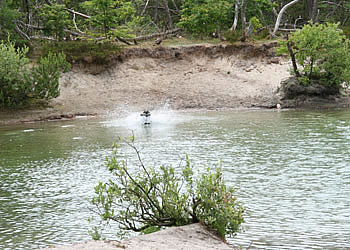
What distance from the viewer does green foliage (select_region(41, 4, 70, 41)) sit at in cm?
3172

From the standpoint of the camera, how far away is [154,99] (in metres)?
29.6

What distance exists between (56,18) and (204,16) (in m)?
9.68

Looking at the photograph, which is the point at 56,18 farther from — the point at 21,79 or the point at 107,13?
the point at 21,79

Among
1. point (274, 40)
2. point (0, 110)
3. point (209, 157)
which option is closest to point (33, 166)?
point (209, 157)

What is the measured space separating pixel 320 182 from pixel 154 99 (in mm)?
20252

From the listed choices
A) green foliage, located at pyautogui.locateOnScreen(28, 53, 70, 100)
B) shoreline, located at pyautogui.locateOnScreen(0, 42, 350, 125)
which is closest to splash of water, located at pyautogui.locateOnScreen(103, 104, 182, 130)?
shoreline, located at pyautogui.locateOnScreen(0, 42, 350, 125)

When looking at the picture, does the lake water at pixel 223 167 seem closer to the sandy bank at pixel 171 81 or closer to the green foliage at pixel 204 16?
the sandy bank at pixel 171 81

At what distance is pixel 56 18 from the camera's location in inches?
1261

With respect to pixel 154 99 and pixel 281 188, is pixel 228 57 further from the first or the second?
pixel 281 188

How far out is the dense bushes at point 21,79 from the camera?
25.2 m

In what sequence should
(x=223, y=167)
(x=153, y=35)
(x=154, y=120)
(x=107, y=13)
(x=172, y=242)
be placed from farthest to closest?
(x=153, y=35), (x=107, y=13), (x=154, y=120), (x=223, y=167), (x=172, y=242)

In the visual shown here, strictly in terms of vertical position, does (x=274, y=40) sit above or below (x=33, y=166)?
above

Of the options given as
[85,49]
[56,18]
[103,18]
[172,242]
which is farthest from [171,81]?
[172,242]

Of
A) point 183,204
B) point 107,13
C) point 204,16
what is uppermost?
point 204,16
